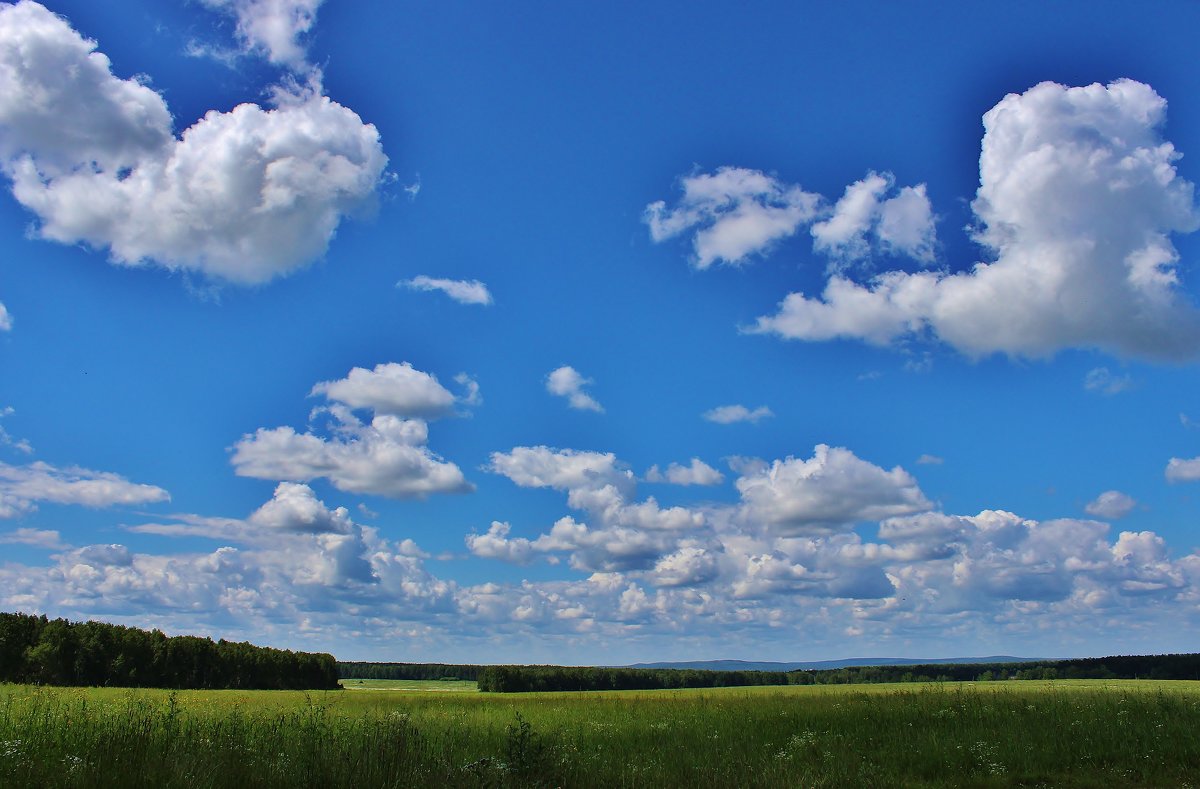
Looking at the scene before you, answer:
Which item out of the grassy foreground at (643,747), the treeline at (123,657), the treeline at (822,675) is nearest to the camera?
the grassy foreground at (643,747)

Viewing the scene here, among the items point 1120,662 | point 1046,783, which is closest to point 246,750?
point 1046,783

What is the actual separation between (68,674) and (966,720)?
371ft

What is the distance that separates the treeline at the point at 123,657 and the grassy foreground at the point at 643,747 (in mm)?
81887

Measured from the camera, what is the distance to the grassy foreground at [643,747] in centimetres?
1030

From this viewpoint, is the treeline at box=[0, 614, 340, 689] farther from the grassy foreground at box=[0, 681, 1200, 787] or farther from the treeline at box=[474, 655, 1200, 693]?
the grassy foreground at box=[0, 681, 1200, 787]

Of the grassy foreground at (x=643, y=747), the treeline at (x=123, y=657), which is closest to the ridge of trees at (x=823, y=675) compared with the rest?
the treeline at (x=123, y=657)

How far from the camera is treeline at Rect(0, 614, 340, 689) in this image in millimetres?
92188

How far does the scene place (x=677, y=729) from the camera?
73.6ft

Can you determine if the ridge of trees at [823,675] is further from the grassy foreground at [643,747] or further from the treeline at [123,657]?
the grassy foreground at [643,747]

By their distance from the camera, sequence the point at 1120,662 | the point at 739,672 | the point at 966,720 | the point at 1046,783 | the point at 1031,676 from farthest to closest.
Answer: the point at 739,672 < the point at 1120,662 < the point at 1031,676 < the point at 966,720 < the point at 1046,783

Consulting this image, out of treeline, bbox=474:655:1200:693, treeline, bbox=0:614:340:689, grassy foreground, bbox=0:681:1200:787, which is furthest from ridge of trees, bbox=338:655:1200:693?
grassy foreground, bbox=0:681:1200:787

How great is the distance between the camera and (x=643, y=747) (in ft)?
62.3

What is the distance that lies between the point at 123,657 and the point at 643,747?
10619 centimetres

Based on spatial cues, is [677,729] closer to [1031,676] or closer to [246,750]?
[246,750]
